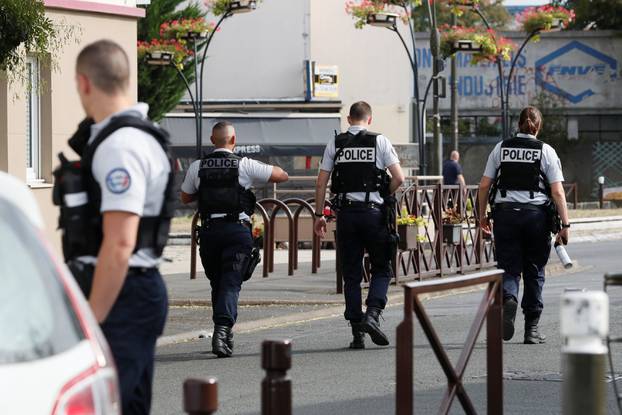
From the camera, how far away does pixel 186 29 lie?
35031 mm

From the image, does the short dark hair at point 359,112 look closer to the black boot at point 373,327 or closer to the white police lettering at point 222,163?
the white police lettering at point 222,163

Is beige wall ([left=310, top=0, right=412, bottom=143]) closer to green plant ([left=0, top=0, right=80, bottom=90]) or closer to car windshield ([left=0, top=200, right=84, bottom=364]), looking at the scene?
green plant ([left=0, top=0, right=80, bottom=90])

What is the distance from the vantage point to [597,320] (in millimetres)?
4879

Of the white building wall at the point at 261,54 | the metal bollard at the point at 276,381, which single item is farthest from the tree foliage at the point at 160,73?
the metal bollard at the point at 276,381

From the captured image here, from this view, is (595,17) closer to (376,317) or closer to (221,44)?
(221,44)

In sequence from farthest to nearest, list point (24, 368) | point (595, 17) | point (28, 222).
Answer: point (595, 17) < point (28, 222) < point (24, 368)

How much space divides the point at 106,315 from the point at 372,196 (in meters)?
6.38

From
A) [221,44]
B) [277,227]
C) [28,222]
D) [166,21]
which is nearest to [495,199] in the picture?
[28,222]

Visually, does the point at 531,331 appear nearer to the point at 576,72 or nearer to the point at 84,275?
the point at 84,275

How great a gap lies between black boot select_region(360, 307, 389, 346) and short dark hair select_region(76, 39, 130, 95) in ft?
20.7

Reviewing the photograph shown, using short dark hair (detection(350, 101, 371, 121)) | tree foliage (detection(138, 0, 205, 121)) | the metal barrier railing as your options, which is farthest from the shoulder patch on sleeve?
tree foliage (detection(138, 0, 205, 121))

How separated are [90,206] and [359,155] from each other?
6183mm

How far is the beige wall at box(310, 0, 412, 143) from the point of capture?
45.4 metres

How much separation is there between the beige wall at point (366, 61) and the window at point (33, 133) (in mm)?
28116
